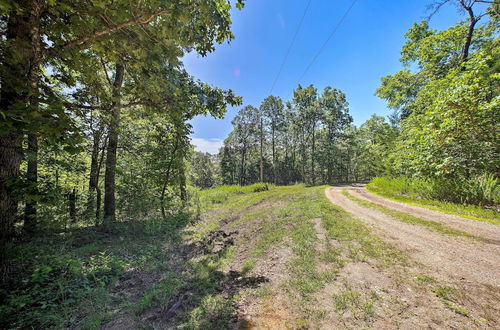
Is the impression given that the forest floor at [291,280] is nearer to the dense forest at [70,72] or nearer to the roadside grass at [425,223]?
the roadside grass at [425,223]

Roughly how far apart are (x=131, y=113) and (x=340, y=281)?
7822 millimetres

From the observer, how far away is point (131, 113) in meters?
6.36

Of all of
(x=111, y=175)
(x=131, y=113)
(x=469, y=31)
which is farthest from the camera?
(x=469, y=31)

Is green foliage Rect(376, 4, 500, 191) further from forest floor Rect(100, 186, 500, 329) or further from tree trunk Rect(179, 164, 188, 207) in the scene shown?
tree trunk Rect(179, 164, 188, 207)

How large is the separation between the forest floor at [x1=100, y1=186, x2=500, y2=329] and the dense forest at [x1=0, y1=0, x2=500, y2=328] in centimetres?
176

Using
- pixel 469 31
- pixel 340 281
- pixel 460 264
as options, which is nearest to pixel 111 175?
pixel 340 281

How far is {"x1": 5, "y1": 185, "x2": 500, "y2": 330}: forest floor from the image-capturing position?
2.03 meters

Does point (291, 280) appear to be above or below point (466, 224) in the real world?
below

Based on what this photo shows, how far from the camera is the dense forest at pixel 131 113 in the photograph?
2303 millimetres

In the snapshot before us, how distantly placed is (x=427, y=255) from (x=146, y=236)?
291 inches

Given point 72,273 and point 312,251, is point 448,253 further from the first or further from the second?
point 72,273

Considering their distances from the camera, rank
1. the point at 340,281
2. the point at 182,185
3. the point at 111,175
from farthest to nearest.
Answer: the point at 182,185 → the point at 111,175 → the point at 340,281

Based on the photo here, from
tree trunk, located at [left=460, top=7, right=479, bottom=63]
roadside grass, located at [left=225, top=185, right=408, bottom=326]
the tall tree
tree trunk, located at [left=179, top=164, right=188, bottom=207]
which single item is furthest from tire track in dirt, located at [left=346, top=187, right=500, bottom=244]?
the tall tree

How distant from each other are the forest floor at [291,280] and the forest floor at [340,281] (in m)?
0.01
